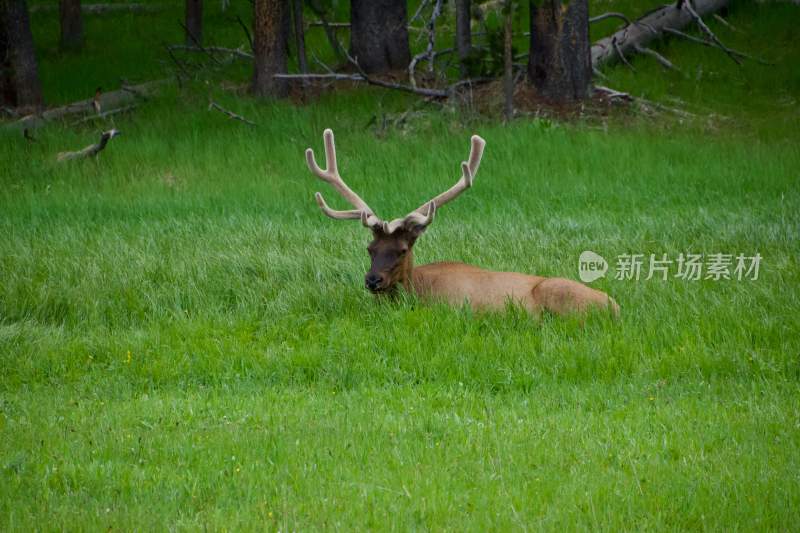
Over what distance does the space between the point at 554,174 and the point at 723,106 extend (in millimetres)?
4703

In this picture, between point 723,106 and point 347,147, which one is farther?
point 723,106

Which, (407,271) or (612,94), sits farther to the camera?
(612,94)

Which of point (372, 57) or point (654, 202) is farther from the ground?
point (372, 57)

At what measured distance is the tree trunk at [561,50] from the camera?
56.5 ft

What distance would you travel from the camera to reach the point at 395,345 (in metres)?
8.42

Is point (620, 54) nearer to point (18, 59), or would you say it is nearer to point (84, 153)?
point (84, 153)

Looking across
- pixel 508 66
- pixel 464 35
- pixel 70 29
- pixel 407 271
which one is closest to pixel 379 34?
pixel 464 35

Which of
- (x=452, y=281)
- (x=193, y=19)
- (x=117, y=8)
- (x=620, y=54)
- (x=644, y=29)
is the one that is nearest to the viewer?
(x=452, y=281)

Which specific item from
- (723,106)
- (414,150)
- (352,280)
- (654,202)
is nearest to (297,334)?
(352,280)

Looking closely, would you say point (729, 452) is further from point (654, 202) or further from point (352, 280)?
point (654, 202)

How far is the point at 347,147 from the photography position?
16.9m

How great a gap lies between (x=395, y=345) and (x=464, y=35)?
37.3 ft

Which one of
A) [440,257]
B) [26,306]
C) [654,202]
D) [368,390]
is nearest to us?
[368,390]

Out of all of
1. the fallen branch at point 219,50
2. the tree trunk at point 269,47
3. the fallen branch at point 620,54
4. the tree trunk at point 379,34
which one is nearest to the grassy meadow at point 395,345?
the tree trunk at point 269,47
